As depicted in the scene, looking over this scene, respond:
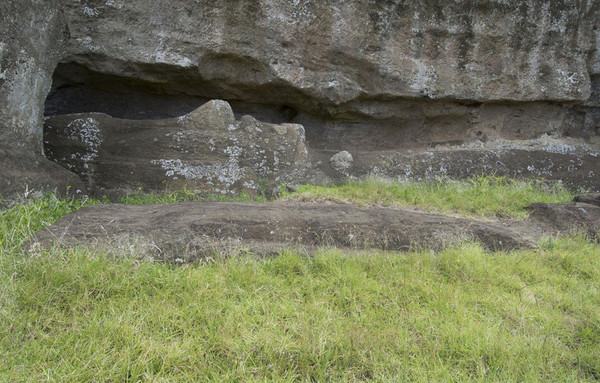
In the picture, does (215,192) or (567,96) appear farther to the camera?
(567,96)

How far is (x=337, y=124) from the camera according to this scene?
30.3ft

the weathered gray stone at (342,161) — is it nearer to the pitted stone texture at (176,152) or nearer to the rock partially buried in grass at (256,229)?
the pitted stone texture at (176,152)

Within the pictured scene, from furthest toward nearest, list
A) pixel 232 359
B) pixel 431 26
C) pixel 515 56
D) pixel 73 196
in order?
pixel 515 56
pixel 431 26
pixel 73 196
pixel 232 359

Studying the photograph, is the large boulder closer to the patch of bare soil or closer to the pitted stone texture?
the pitted stone texture

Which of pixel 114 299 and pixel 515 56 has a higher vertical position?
pixel 515 56

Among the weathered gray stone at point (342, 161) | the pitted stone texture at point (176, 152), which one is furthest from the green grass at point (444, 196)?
the pitted stone texture at point (176, 152)

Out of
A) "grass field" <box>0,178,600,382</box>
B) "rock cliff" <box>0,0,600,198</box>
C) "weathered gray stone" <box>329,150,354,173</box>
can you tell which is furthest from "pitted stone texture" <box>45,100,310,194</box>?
"grass field" <box>0,178,600,382</box>

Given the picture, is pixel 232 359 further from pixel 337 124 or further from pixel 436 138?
pixel 436 138

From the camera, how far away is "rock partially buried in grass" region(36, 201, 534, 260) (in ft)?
12.2

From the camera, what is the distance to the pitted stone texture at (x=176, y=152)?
651 centimetres

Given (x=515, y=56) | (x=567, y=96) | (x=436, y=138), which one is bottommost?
(x=436, y=138)

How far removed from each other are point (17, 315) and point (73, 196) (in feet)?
10.6

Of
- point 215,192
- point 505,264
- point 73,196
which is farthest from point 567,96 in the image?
point 73,196

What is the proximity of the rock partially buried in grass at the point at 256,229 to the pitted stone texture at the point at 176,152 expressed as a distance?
178 centimetres
